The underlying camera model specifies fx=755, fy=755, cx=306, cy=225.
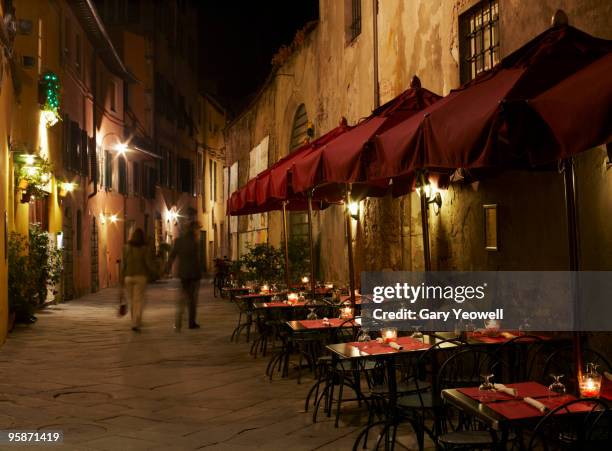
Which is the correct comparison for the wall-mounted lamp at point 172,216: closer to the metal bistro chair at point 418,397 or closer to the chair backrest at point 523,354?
the chair backrest at point 523,354

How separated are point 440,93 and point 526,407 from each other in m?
6.20

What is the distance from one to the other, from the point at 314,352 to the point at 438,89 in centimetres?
362

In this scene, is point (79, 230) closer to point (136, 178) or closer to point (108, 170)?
point (108, 170)

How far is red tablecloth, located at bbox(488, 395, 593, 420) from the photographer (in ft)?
11.9

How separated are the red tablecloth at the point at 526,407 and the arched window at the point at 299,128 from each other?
1359 centimetres

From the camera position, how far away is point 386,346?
5875 millimetres

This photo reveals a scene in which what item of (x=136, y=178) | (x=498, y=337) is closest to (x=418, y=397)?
(x=498, y=337)

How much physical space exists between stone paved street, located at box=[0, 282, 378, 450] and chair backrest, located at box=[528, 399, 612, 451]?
203cm

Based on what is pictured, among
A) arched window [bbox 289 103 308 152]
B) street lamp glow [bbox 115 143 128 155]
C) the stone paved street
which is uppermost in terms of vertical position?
street lamp glow [bbox 115 143 128 155]

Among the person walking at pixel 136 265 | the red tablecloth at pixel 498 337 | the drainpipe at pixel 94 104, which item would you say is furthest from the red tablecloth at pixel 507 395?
the drainpipe at pixel 94 104

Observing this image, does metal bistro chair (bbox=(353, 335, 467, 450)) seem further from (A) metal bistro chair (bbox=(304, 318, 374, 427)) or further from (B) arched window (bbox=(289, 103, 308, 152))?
(B) arched window (bbox=(289, 103, 308, 152))

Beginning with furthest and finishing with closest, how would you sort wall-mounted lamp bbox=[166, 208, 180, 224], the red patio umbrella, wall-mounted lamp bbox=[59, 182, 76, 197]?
wall-mounted lamp bbox=[166, 208, 180, 224] → wall-mounted lamp bbox=[59, 182, 76, 197] → the red patio umbrella

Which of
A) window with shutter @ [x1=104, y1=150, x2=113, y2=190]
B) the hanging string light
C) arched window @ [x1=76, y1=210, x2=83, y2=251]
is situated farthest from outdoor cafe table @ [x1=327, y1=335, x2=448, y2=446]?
window with shutter @ [x1=104, y1=150, x2=113, y2=190]

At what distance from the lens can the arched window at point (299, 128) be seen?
57.8ft
